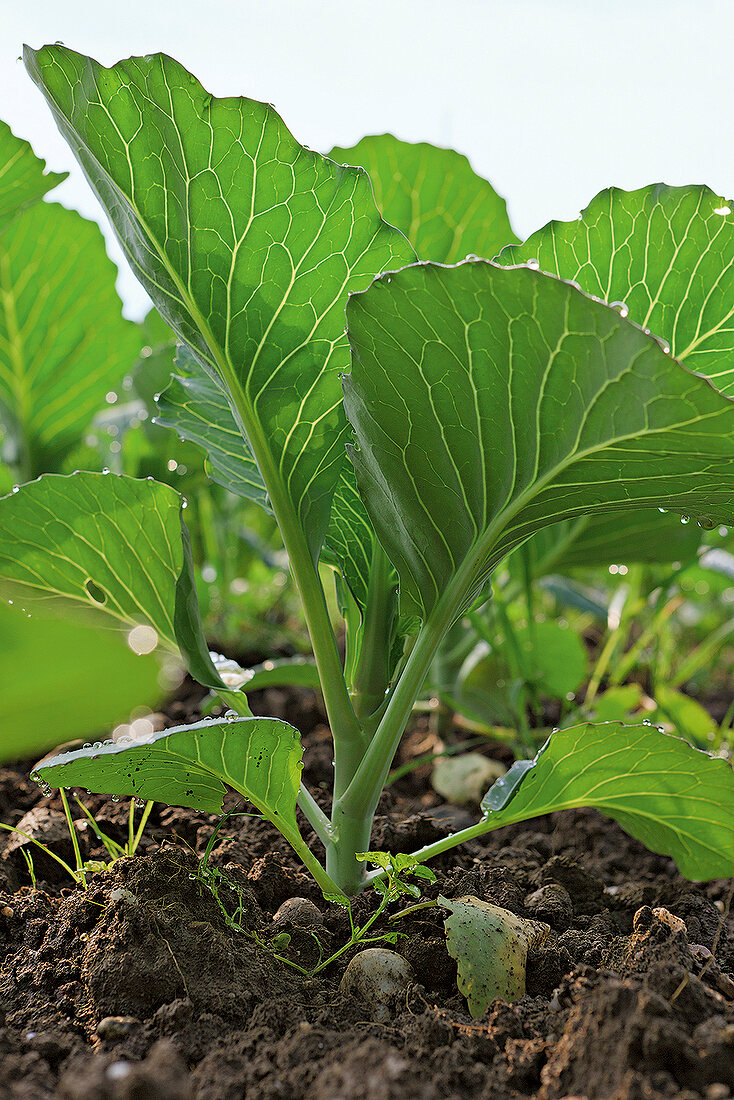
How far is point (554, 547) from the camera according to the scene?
4.10 feet

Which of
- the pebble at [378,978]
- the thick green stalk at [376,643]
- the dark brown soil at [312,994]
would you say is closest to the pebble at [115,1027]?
the dark brown soil at [312,994]

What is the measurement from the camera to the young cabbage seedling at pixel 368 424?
53cm

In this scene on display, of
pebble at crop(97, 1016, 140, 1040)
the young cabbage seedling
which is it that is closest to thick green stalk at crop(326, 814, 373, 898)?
the young cabbage seedling

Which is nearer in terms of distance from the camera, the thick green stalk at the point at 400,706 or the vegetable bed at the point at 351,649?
the vegetable bed at the point at 351,649

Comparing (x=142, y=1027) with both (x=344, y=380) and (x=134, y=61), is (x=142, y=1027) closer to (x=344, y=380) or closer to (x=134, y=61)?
(x=344, y=380)

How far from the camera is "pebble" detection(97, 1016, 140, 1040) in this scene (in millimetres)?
532

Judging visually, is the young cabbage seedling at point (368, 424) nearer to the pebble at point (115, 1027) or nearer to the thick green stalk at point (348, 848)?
the thick green stalk at point (348, 848)

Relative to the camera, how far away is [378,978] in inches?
23.5

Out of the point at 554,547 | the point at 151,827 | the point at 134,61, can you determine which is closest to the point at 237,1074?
the point at 151,827

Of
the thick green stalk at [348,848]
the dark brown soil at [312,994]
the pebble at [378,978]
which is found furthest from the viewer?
the thick green stalk at [348,848]

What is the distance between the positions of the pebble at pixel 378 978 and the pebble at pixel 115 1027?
0.15 metres

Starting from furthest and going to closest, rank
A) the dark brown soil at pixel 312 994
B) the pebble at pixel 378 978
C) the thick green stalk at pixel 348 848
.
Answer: the thick green stalk at pixel 348 848, the pebble at pixel 378 978, the dark brown soil at pixel 312 994

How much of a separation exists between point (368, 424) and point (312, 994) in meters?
0.41

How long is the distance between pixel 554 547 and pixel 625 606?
1.23ft
